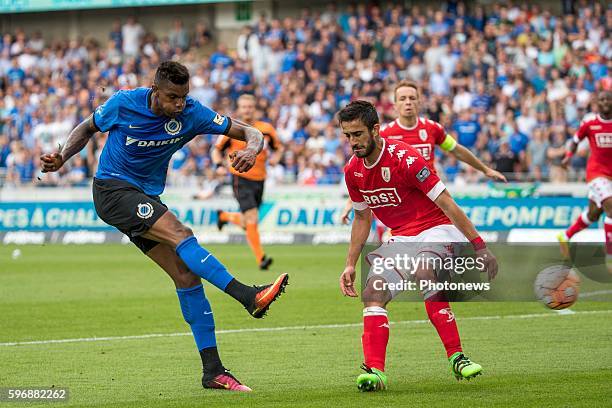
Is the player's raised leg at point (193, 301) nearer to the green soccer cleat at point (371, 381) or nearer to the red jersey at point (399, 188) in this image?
the green soccer cleat at point (371, 381)

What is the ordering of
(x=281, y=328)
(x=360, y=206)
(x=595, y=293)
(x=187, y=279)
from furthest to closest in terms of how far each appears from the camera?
(x=281, y=328) → (x=595, y=293) → (x=187, y=279) → (x=360, y=206)

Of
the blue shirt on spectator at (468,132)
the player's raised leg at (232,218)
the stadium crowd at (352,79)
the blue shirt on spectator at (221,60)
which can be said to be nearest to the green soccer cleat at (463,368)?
the player's raised leg at (232,218)

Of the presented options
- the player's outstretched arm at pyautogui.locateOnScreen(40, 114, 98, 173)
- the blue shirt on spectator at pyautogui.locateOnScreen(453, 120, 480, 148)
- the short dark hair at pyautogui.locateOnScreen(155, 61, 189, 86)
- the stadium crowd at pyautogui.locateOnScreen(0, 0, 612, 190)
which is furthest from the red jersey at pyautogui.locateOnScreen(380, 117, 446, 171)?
the blue shirt on spectator at pyautogui.locateOnScreen(453, 120, 480, 148)

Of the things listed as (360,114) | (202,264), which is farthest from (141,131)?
(360,114)

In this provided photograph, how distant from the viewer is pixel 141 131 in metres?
8.12

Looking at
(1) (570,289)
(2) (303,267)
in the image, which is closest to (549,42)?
(2) (303,267)

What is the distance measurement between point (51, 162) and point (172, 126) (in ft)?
3.01

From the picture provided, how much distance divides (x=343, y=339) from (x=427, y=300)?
264 centimetres

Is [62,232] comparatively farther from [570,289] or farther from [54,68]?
[570,289]

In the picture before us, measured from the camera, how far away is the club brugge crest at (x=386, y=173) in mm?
7922

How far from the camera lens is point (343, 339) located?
10.7m

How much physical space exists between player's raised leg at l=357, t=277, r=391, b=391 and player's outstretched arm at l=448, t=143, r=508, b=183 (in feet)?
13.9

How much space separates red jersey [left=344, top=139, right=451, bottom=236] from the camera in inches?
311

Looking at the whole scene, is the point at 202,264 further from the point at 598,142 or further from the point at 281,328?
the point at 598,142
